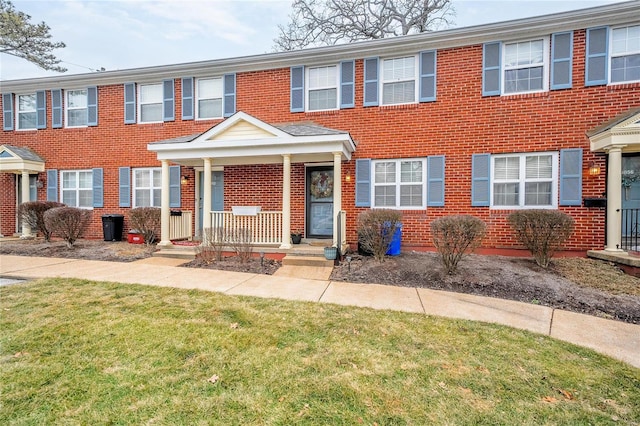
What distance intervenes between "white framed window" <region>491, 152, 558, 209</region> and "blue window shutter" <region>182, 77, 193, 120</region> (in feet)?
30.1

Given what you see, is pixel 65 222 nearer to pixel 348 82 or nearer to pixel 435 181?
pixel 348 82

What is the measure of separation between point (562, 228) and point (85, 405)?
7.73 m

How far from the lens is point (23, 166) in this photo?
33.0 feet

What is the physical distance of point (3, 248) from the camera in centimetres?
815

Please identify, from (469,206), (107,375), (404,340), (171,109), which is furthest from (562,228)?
(171,109)

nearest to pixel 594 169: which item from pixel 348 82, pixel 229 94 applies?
pixel 348 82

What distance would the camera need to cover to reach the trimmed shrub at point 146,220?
352 inches

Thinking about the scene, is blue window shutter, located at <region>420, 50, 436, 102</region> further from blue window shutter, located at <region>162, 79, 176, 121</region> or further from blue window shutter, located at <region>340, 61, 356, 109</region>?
blue window shutter, located at <region>162, 79, 176, 121</region>

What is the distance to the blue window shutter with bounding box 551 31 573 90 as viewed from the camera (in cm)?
727

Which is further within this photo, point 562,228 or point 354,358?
point 562,228

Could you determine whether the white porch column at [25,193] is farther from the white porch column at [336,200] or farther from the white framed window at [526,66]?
the white framed window at [526,66]

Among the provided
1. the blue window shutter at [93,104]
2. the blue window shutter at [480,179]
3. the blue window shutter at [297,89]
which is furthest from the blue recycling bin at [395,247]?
the blue window shutter at [93,104]

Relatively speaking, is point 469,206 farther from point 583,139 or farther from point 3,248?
point 3,248

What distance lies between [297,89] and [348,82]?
60.8 inches
